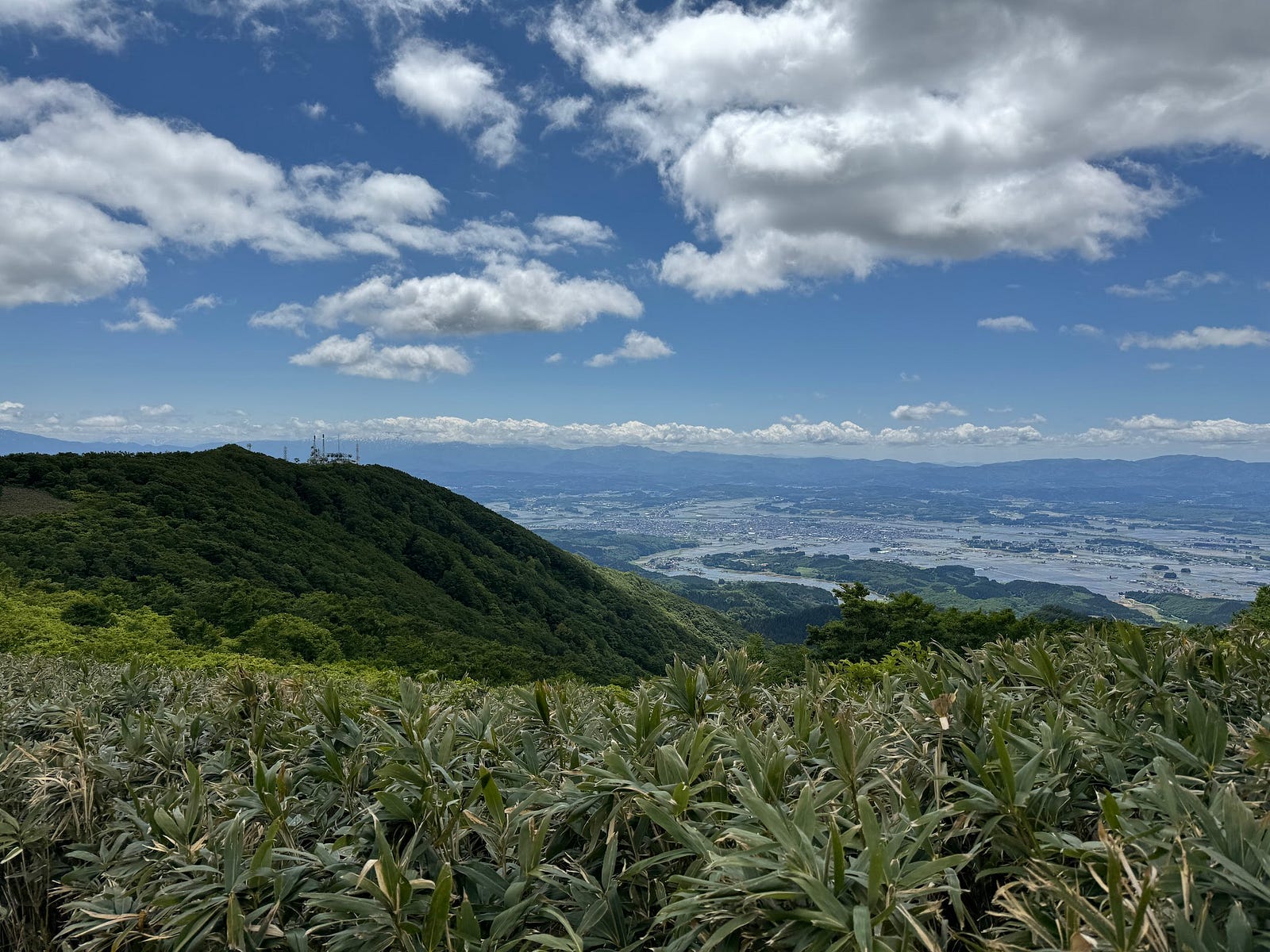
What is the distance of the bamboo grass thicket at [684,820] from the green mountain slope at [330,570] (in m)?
19.5

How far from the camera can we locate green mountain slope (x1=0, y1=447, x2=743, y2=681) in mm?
25234

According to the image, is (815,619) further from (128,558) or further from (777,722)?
(777,722)

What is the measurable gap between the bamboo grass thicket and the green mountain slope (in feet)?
64.1

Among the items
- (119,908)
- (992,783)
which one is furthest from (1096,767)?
(119,908)

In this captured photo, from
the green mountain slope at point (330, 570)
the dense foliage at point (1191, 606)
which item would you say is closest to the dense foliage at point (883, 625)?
the green mountain slope at point (330, 570)

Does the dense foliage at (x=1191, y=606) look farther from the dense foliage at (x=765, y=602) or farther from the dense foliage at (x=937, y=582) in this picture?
the dense foliage at (x=765, y=602)

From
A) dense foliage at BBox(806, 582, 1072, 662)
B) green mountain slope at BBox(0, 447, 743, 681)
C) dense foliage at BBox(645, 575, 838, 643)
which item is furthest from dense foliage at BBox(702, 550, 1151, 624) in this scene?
dense foliage at BBox(806, 582, 1072, 662)

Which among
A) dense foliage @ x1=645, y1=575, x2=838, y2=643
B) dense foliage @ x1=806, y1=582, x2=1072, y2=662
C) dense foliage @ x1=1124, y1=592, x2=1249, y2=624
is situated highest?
dense foliage @ x1=806, y1=582, x2=1072, y2=662

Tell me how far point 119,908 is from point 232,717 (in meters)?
1.75

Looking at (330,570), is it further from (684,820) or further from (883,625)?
(684,820)

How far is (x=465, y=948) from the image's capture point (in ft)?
6.16

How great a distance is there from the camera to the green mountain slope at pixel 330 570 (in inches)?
993

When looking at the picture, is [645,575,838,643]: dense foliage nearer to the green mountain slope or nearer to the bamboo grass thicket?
the green mountain slope

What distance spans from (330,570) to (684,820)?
44.0m
